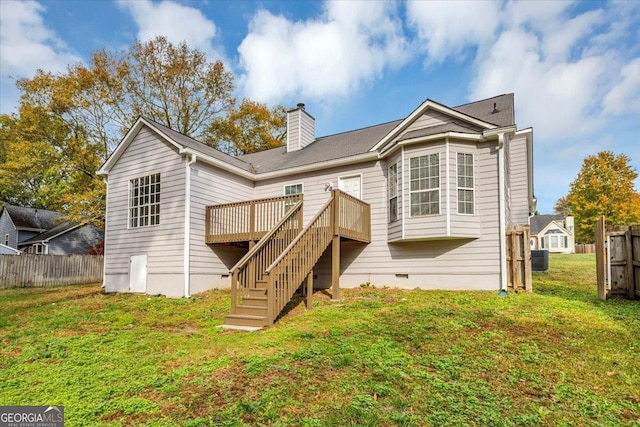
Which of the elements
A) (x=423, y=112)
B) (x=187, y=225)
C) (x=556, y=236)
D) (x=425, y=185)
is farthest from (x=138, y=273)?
(x=556, y=236)

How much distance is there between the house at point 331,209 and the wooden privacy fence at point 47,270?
6.80 m

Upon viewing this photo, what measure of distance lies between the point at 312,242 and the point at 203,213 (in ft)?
16.7

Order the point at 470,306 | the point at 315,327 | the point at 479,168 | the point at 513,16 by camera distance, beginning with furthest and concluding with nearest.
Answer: the point at 513,16
the point at 479,168
the point at 470,306
the point at 315,327

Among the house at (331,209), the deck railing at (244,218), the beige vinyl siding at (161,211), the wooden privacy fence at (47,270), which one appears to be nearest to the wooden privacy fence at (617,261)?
the house at (331,209)

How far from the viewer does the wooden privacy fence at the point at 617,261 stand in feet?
24.7

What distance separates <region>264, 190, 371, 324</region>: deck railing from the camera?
7023 mm

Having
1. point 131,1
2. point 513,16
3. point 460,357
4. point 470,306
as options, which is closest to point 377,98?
point 513,16

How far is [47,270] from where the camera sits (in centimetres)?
1736

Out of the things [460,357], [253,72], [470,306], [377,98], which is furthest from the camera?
[253,72]

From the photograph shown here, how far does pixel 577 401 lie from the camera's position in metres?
3.48

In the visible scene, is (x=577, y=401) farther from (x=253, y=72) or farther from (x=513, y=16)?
(x=253, y=72)

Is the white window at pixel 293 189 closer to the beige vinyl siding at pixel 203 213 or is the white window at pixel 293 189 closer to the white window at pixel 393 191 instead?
the beige vinyl siding at pixel 203 213

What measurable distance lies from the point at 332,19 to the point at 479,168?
6.72 m

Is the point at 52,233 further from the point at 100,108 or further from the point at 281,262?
the point at 281,262
